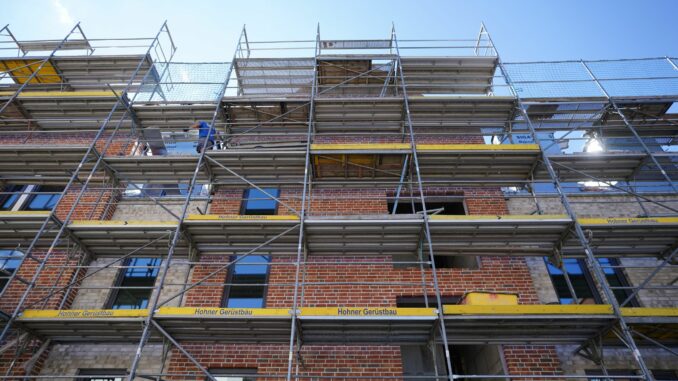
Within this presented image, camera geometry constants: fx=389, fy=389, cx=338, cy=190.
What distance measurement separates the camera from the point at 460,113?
11594 millimetres

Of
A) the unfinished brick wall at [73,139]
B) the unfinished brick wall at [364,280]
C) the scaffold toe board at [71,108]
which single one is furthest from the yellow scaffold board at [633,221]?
the scaffold toe board at [71,108]

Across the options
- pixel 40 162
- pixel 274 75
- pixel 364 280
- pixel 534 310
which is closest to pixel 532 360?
pixel 534 310

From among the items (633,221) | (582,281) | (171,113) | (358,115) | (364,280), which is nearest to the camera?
(633,221)

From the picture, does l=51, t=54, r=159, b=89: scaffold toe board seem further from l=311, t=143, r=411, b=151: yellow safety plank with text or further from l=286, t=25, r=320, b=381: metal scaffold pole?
l=311, t=143, r=411, b=151: yellow safety plank with text

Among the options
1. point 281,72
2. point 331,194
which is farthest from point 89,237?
point 281,72

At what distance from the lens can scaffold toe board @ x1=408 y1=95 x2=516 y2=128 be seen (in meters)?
11.2

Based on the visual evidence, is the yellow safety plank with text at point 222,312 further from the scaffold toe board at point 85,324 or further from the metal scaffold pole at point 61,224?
the metal scaffold pole at point 61,224

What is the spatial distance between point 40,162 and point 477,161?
37.4ft

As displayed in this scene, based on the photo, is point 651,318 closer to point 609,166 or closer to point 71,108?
point 609,166

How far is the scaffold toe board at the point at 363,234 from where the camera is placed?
25.9ft

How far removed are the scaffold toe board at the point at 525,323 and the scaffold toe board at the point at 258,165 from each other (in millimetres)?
5062

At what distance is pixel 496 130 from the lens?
12406 millimetres

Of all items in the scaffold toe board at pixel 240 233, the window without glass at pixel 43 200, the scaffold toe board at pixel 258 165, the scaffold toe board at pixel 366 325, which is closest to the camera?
the scaffold toe board at pixel 366 325

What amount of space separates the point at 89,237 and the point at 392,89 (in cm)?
989
